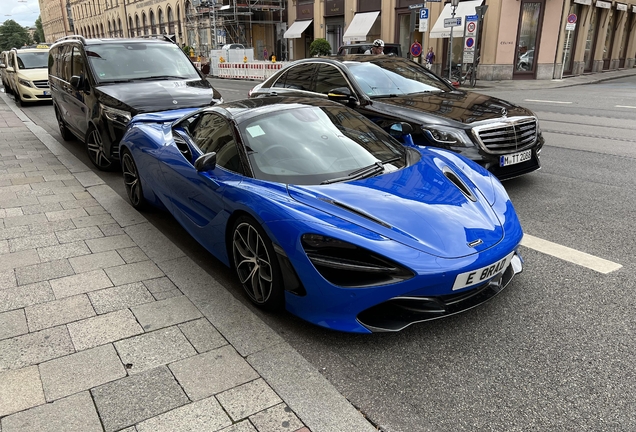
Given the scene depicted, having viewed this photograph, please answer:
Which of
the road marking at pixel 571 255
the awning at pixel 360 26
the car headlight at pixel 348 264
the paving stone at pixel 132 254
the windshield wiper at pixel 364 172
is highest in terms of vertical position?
the awning at pixel 360 26

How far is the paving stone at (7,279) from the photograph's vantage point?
143 inches

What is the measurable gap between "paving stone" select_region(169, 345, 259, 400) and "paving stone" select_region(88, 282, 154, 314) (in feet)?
2.85

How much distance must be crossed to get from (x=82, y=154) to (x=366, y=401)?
7628mm

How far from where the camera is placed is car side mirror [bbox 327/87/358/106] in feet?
20.9

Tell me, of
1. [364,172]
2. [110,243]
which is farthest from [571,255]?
[110,243]

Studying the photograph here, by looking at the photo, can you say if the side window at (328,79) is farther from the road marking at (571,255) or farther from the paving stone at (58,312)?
the paving stone at (58,312)

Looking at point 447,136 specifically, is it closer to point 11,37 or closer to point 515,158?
point 515,158

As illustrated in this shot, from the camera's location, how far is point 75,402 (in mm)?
2385

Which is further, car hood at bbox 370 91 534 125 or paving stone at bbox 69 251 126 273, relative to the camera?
car hood at bbox 370 91 534 125

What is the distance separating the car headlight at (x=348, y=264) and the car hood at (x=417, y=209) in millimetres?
183

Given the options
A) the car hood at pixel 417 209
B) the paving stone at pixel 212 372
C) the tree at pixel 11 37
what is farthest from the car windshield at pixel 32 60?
the tree at pixel 11 37

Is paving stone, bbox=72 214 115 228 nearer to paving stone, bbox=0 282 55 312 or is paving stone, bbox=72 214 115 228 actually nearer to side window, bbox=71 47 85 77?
paving stone, bbox=0 282 55 312

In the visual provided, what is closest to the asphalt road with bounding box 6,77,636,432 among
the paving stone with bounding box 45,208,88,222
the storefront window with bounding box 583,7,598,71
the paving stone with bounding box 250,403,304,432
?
the paving stone with bounding box 250,403,304,432

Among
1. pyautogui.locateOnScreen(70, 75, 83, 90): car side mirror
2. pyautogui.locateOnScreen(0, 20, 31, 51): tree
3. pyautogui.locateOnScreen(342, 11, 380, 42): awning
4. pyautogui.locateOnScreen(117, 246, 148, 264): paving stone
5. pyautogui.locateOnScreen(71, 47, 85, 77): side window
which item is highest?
pyautogui.locateOnScreen(0, 20, 31, 51): tree
